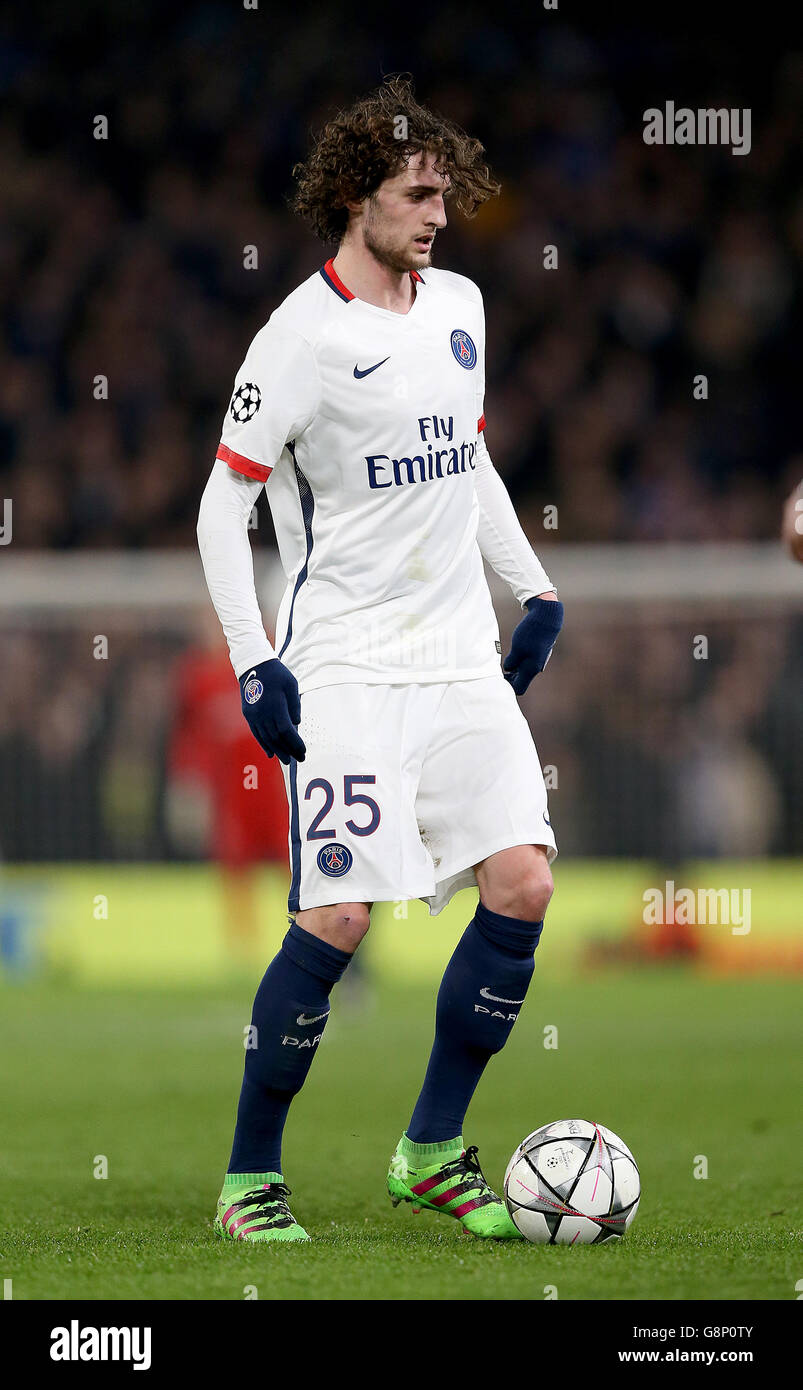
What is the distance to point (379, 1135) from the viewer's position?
574 cm

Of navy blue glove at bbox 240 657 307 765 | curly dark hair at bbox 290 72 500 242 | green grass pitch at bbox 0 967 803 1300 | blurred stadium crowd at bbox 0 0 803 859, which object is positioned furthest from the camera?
blurred stadium crowd at bbox 0 0 803 859

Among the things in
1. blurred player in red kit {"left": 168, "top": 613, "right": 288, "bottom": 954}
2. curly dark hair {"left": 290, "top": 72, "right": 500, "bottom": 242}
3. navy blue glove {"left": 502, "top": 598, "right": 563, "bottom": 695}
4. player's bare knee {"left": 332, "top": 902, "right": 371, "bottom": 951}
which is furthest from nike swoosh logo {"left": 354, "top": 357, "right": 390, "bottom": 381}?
blurred player in red kit {"left": 168, "top": 613, "right": 288, "bottom": 954}

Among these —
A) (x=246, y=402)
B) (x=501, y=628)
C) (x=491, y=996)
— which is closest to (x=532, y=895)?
(x=491, y=996)

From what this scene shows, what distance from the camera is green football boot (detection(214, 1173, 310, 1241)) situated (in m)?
3.97

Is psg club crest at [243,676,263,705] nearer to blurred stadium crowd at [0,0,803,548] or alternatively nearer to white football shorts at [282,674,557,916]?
white football shorts at [282,674,557,916]

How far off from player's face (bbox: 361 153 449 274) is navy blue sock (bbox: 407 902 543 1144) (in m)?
1.44

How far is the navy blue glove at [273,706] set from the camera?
13.0 ft

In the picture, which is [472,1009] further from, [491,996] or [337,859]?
[337,859]

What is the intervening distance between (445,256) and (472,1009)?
12.2 metres

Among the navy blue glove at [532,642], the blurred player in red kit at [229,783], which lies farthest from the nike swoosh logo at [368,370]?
the blurred player in red kit at [229,783]

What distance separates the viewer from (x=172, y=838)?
10.8m

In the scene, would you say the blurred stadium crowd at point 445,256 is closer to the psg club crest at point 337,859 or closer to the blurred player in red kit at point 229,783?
the blurred player in red kit at point 229,783

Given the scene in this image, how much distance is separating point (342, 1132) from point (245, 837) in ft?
14.6

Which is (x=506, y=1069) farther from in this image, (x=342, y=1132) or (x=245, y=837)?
(x=245, y=837)
